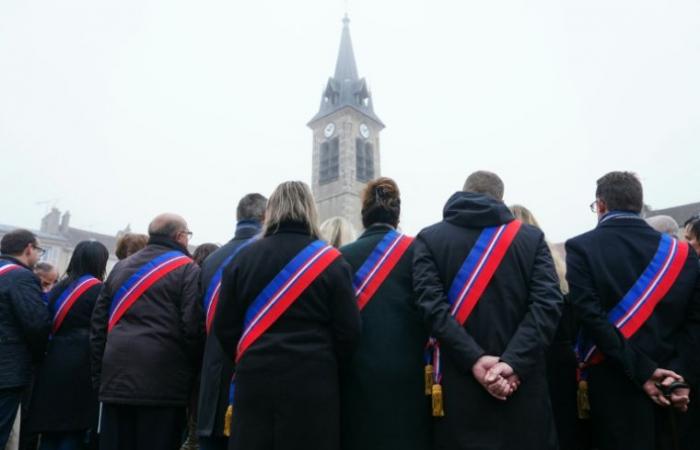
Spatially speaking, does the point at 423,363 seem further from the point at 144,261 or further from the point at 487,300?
the point at 144,261

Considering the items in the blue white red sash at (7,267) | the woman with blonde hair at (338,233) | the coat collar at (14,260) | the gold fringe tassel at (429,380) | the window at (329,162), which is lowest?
the gold fringe tassel at (429,380)

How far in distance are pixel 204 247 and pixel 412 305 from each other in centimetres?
285

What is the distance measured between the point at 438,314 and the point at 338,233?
4.53 feet

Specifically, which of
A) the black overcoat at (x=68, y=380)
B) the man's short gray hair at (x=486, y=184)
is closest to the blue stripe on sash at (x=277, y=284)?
the man's short gray hair at (x=486, y=184)

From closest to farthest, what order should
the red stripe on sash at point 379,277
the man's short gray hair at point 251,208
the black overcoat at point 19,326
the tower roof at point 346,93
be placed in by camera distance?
1. the red stripe on sash at point 379,277
2. the man's short gray hair at point 251,208
3. the black overcoat at point 19,326
4. the tower roof at point 346,93

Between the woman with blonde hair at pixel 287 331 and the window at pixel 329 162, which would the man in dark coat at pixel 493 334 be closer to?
the woman with blonde hair at pixel 287 331

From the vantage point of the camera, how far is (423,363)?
3.23 metres

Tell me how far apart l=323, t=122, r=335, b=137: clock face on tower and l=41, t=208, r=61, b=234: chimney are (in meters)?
21.6

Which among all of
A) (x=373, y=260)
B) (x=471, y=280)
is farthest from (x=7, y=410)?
(x=471, y=280)

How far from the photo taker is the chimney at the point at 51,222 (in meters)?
37.5

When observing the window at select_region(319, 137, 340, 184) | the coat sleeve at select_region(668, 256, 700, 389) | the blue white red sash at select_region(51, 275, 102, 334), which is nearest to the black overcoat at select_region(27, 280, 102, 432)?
the blue white red sash at select_region(51, 275, 102, 334)

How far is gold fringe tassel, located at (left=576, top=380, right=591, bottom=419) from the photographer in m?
3.39

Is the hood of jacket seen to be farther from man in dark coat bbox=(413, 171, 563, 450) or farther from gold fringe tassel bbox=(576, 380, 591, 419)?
gold fringe tassel bbox=(576, 380, 591, 419)

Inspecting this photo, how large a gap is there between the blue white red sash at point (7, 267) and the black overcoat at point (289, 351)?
265 cm
